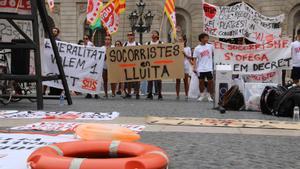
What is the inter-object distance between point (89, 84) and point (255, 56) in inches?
177

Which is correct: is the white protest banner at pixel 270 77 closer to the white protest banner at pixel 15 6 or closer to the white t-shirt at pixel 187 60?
the white t-shirt at pixel 187 60

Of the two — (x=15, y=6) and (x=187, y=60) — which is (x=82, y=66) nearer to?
(x=187, y=60)

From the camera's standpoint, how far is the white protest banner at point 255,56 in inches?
500

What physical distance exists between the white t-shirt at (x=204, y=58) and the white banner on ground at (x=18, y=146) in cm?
796

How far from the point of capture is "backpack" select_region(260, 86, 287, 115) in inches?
362

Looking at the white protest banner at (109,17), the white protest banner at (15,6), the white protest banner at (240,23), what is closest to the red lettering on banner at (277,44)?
the white protest banner at (240,23)

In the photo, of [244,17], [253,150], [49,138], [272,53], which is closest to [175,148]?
Result: [253,150]

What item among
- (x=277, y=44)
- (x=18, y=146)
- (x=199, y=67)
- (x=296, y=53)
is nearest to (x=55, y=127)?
(x=18, y=146)

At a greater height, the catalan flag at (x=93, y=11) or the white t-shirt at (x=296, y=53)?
the catalan flag at (x=93, y=11)

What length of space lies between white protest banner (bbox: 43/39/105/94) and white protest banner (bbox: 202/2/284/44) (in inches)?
153

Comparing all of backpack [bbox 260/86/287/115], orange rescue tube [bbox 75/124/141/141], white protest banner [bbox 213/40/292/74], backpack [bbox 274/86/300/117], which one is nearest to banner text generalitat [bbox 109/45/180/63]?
white protest banner [bbox 213/40/292/74]

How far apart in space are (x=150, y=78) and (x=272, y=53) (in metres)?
3.24

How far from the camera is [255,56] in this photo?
42.0ft

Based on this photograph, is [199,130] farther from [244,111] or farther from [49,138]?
[244,111]
